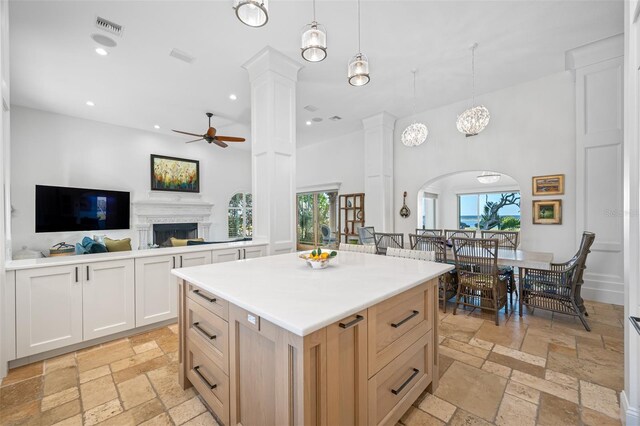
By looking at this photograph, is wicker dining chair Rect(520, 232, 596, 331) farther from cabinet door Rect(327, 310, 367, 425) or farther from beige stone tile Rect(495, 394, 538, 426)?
cabinet door Rect(327, 310, 367, 425)

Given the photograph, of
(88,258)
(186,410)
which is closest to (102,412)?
(186,410)

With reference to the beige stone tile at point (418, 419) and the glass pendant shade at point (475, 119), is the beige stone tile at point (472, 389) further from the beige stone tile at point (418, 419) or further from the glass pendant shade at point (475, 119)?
the glass pendant shade at point (475, 119)

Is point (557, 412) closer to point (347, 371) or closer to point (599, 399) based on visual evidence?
point (599, 399)

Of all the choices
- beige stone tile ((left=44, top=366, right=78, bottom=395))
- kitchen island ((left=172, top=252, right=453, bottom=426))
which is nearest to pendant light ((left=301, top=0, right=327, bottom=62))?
kitchen island ((left=172, top=252, right=453, bottom=426))

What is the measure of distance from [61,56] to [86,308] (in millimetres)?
3481

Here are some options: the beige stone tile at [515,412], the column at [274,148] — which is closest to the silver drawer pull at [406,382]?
the beige stone tile at [515,412]

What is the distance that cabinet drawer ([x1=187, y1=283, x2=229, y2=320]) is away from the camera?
147cm

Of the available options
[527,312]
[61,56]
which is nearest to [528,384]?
[527,312]

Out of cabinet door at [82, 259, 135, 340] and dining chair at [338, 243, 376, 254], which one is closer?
cabinet door at [82, 259, 135, 340]

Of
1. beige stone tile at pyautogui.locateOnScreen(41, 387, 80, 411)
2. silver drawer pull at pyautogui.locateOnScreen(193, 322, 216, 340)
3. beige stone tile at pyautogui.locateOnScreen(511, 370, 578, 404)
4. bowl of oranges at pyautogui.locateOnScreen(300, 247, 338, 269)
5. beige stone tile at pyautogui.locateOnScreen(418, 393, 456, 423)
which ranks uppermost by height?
bowl of oranges at pyautogui.locateOnScreen(300, 247, 338, 269)

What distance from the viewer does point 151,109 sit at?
5566mm

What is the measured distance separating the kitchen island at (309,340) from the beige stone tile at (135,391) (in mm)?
278

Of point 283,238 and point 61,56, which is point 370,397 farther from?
point 61,56

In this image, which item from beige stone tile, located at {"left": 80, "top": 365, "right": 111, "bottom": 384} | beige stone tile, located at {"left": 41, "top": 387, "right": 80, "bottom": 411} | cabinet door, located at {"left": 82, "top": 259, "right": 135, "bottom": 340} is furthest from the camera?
cabinet door, located at {"left": 82, "top": 259, "right": 135, "bottom": 340}
